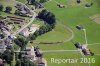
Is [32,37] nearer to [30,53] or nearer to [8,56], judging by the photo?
[30,53]

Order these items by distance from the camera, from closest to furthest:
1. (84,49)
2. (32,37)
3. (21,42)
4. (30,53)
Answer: (30,53) < (21,42) < (84,49) < (32,37)

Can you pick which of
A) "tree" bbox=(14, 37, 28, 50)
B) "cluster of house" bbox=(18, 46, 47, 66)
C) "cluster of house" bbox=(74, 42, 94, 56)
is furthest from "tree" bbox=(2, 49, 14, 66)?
"cluster of house" bbox=(74, 42, 94, 56)

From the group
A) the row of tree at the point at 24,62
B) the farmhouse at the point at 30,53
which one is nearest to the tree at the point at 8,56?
the row of tree at the point at 24,62

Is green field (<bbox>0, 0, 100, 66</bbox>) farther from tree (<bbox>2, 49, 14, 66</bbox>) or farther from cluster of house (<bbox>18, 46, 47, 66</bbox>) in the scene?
tree (<bbox>2, 49, 14, 66</bbox>)

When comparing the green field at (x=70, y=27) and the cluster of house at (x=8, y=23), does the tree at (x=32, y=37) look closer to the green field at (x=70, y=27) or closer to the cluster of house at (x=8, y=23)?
the green field at (x=70, y=27)

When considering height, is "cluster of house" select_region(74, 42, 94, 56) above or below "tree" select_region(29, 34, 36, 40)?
below

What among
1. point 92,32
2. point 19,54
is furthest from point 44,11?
point 19,54

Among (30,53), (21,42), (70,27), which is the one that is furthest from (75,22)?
(30,53)

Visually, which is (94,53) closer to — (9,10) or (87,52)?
(87,52)
